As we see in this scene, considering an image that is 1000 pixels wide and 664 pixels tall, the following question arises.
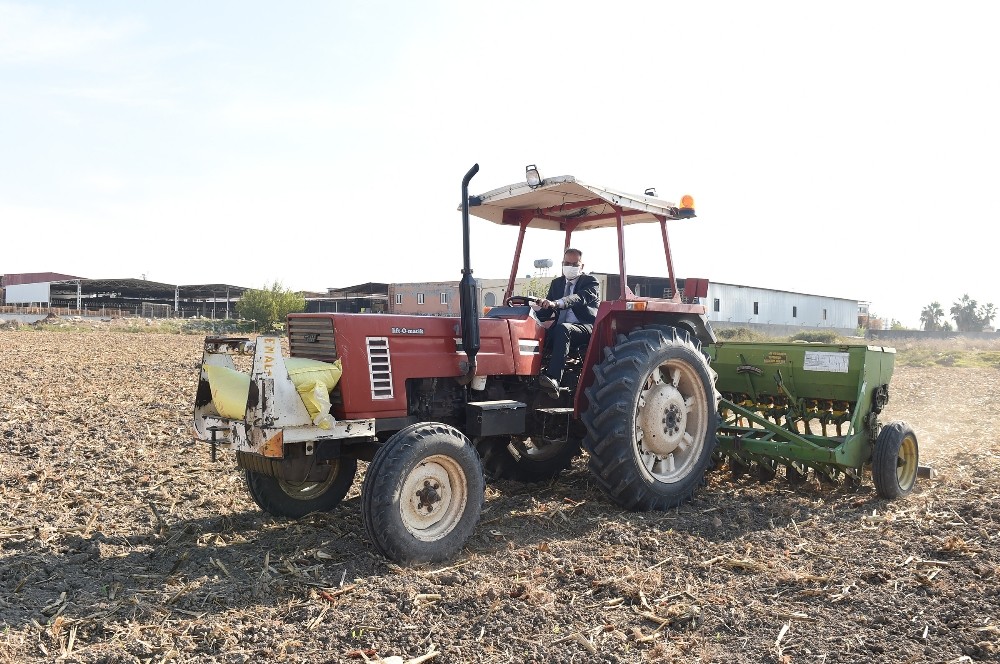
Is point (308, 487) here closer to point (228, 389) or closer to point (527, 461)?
point (228, 389)

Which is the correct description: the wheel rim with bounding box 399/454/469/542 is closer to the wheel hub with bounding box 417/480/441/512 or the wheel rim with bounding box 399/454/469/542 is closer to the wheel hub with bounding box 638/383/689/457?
the wheel hub with bounding box 417/480/441/512

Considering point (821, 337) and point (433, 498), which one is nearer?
point (433, 498)

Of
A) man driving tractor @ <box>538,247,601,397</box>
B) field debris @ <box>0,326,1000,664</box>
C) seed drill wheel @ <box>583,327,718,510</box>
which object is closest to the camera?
field debris @ <box>0,326,1000,664</box>

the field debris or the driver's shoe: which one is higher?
the driver's shoe

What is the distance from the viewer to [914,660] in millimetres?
3395

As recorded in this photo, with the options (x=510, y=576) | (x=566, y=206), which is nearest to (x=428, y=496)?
(x=510, y=576)

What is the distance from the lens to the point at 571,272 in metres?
6.39

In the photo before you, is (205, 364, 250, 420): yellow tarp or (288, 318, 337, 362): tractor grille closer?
(205, 364, 250, 420): yellow tarp

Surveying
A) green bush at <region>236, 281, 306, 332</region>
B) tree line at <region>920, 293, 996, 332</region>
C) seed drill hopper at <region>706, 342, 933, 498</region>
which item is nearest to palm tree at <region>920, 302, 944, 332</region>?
tree line at <region>920, 293, 996, 332</region>

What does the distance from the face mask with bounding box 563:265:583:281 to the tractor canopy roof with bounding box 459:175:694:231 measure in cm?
49

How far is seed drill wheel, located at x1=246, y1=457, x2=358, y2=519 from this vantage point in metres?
5.30

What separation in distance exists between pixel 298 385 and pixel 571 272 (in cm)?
277

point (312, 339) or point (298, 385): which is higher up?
point (312, 339)

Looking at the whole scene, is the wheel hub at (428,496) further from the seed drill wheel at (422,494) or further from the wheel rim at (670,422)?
the wheel rim at (670,422)
